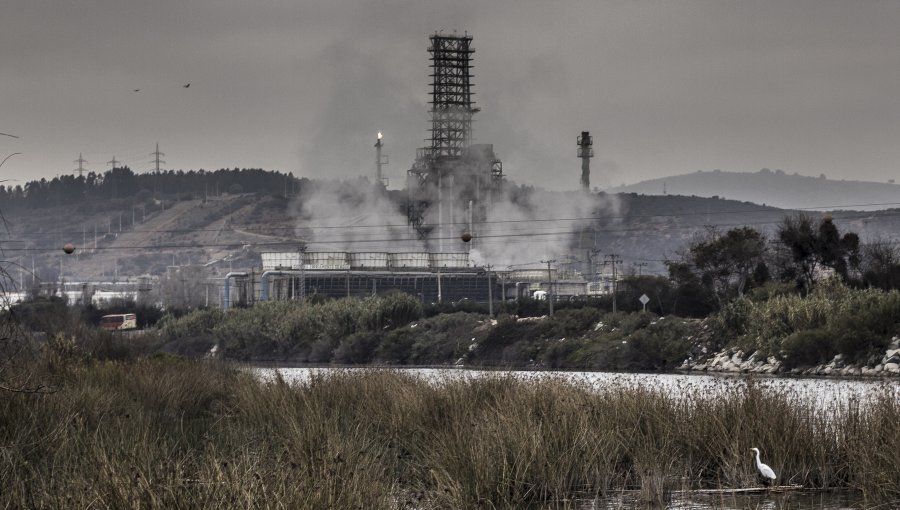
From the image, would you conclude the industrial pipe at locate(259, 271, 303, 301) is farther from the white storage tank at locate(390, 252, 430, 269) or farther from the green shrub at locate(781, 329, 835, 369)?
the green shrub at locate(781, 329, 835, 369)

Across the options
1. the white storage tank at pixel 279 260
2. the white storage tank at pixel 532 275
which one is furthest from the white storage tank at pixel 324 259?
the white storage tank at pixel 532 275

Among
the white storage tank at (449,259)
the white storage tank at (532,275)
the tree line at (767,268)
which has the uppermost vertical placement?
the tree line at (767,268)

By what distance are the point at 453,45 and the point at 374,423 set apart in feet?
504

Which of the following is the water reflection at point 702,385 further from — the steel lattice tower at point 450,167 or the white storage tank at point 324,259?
the steel lattice tower at point 450,167

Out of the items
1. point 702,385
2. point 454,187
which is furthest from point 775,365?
point 454,187

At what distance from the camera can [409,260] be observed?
147m

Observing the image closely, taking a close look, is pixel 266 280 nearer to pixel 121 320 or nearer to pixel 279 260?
pixel 279 260

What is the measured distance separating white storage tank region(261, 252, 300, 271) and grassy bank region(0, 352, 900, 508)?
11830cm

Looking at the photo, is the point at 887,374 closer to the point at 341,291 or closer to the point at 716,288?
the point at 716,288

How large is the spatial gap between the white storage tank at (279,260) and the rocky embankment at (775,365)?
78774 mm

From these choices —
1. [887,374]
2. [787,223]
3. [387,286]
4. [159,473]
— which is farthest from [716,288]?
[159,473]

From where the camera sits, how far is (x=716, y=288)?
93375mm

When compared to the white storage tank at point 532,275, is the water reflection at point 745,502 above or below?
above

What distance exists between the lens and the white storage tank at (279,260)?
476 ft
